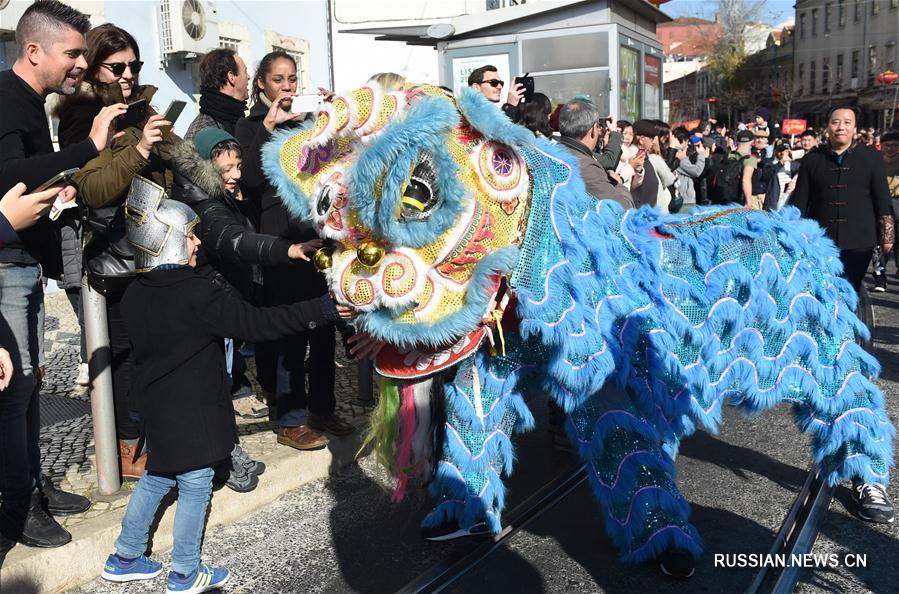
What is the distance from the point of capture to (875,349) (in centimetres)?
668

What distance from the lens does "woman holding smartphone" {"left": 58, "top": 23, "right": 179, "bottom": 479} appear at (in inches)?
128

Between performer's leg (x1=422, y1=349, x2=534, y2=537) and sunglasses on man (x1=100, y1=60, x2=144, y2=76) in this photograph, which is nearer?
performer's leg (x1=422, y1=349, x2=534, y2=537)

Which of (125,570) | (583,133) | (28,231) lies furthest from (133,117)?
(583,133)

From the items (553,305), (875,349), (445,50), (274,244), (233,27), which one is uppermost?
(233,27)

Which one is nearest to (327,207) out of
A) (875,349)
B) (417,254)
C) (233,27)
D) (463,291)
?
(417,254)

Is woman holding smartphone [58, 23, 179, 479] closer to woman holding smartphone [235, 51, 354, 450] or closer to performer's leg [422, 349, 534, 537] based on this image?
A: woman holding smartphone [235, 51, 354, 450]

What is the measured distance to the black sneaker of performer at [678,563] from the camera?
10.0ft

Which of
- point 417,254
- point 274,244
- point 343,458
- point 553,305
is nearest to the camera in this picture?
point 417,254

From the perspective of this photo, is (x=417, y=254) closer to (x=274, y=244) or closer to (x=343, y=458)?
(x=274, y=244)

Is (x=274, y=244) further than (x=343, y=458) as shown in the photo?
No

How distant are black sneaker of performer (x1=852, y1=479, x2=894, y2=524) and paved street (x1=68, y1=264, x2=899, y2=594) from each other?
0.14ft

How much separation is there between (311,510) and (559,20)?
660 centimetres

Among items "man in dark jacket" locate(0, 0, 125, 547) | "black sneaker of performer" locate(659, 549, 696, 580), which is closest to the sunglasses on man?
"man in dark jacket" locate(0, 0, 125, 547)

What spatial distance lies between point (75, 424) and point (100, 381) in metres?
1.35
